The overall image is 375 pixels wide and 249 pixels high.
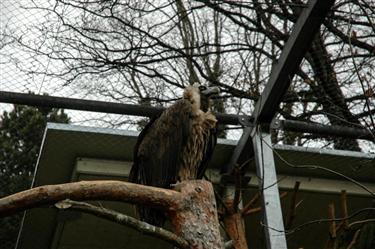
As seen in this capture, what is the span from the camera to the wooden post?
7.50ft

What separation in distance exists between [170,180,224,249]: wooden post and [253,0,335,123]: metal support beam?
137cm

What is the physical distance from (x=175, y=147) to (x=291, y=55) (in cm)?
95

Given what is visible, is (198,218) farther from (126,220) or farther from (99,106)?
(99,106)

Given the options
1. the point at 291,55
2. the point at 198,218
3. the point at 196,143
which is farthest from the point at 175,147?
the point at 198,218

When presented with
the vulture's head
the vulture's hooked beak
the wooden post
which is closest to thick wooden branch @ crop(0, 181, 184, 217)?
the wooden post

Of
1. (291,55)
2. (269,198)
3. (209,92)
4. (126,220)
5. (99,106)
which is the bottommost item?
(126,220)

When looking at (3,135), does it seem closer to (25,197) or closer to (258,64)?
(258,64)

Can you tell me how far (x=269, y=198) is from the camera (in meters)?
3.68

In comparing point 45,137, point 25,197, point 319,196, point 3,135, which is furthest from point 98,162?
point 3,135

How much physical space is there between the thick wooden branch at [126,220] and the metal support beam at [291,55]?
Answer: 1723 mm

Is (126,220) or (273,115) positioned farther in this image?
(273,115)

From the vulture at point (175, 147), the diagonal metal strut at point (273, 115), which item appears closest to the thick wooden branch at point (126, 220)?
the diagonal metal strut at point (273, 115)

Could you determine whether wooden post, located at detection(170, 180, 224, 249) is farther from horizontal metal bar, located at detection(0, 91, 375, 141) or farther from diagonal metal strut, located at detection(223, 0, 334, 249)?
horizontal metal bar, located at detection(0, 91, 375, 141)

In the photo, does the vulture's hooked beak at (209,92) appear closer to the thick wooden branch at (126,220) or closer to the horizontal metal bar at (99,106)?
the horizontal metal bar at (99,106)
